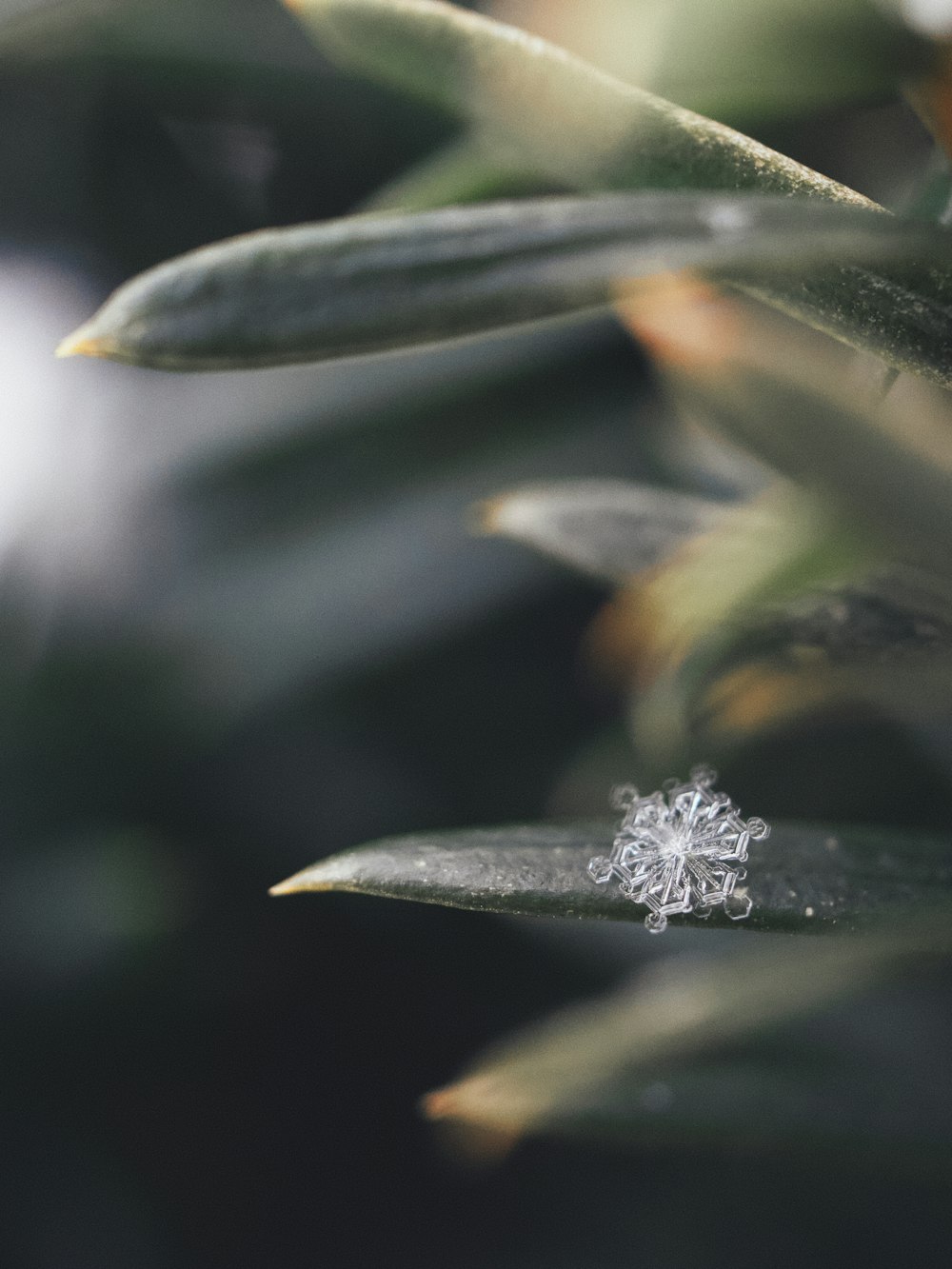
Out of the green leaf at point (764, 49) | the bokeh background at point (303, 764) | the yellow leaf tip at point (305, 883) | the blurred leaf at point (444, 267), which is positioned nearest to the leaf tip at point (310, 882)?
the yellow leaf tip at point (305, 883)

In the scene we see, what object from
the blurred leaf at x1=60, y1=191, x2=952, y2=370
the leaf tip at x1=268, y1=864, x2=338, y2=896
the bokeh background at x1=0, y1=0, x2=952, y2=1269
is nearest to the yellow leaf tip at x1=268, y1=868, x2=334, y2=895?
the leaf tip at x1=268, y1=864, x2=338, y2=896

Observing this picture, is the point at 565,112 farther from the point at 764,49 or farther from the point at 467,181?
the point at 467,181

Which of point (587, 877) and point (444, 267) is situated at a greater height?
point (444, 267)

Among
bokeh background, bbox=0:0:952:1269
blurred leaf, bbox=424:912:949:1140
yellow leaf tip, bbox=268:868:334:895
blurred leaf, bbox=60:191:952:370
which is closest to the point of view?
blurred leaf, bbox=60:191:952:370

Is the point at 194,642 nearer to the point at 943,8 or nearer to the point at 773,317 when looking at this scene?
the point at 773,317

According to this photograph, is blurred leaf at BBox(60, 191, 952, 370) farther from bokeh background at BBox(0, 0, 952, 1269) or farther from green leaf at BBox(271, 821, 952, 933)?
bokeh background at BBox(0, 0, 952, 1269)

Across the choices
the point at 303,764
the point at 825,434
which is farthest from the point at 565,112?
the point at 303,764

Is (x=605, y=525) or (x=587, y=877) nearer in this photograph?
(x=587, y=877)
